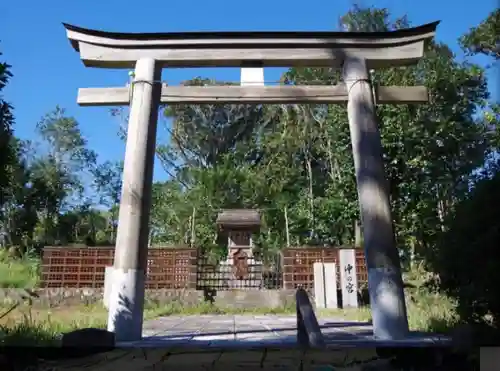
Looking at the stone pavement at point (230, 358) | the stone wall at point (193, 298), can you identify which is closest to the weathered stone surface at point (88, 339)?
the stone pavement at point (230, 358)

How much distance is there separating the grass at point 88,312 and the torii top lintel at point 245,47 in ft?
11.1

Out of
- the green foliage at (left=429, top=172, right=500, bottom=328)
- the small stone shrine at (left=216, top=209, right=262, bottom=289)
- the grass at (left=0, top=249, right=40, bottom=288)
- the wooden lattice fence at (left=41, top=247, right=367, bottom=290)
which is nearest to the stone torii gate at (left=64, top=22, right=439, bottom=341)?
the green foliage at (left=429, top=172, right=500, bottom=328)

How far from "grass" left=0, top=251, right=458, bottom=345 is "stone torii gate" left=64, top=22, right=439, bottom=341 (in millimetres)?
1286

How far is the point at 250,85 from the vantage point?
20.3 feet

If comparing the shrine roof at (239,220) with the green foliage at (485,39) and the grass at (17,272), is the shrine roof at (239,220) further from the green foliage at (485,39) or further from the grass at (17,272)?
the green foliage at (485,39)

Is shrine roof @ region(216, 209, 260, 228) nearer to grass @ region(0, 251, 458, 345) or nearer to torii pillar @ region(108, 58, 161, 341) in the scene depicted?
grass @ region(0, 251, 458, 345)

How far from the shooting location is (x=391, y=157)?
14.5m

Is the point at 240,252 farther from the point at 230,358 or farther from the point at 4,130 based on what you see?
the point at 4,130

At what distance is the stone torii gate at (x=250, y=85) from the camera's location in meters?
5.32

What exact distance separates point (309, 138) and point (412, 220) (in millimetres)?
8761

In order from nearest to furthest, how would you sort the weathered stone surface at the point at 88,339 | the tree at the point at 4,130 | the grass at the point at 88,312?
the tree at the point at 4,130
the weathered stone surface at the point at 88,339
the grass at the point at 88,312

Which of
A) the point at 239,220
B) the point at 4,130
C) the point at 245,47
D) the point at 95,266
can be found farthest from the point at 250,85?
the point at 95,266

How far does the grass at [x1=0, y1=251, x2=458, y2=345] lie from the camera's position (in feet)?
15.8

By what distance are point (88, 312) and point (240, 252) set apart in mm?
5628
